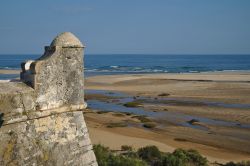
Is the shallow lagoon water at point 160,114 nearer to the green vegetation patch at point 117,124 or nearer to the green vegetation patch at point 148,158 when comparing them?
the green vegetation patch at point 117,124

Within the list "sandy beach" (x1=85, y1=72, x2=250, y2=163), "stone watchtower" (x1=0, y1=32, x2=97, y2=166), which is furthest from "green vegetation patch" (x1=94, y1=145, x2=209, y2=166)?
"stone watchtower" (x1=0, y1=32, x2=97, y2=166)

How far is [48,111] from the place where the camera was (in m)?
5.96

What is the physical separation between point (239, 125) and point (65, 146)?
20165 millimetres

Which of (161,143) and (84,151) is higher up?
(84,151)

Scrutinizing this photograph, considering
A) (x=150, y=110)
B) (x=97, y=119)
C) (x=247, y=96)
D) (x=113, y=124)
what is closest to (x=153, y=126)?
(x=113, y=124)

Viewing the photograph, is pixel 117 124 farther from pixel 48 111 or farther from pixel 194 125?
pixel 48 111

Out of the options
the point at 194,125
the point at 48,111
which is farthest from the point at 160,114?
the point at 48,111

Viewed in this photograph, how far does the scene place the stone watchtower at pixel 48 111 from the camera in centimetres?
543

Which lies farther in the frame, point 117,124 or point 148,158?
point 117,124

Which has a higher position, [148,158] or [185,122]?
[148,158]

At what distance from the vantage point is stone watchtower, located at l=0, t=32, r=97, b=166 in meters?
5.43

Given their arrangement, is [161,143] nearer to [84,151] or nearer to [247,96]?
[84,151]

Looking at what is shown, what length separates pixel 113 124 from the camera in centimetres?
2508

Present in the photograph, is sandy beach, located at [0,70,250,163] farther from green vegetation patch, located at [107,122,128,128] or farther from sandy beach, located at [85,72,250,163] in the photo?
green vegetation patch, located at [107,122,128,128]
